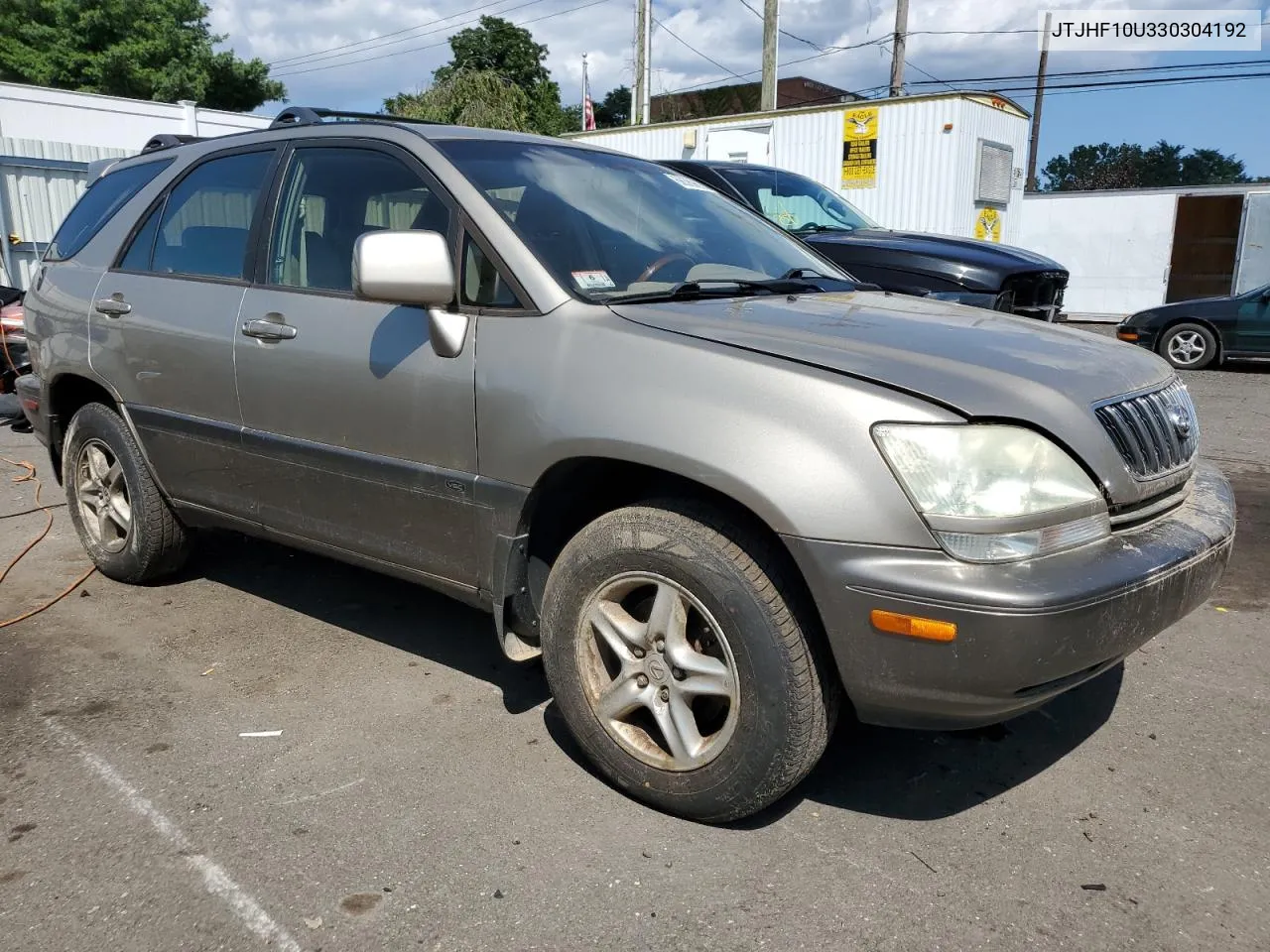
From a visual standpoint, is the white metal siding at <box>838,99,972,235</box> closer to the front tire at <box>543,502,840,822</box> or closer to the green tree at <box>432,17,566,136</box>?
the front tire at <box>543,502,840,822</box>

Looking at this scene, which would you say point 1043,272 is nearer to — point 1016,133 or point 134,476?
point 134,476

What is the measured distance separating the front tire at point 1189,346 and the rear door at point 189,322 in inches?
455

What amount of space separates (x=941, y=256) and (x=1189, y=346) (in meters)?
6.66

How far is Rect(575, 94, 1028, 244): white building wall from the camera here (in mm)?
13922

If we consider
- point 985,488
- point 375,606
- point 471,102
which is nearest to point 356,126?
point 375,606

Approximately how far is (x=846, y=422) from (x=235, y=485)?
7.97 feet

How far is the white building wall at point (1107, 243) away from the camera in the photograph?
19.1 m

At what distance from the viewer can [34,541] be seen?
17.7 ft

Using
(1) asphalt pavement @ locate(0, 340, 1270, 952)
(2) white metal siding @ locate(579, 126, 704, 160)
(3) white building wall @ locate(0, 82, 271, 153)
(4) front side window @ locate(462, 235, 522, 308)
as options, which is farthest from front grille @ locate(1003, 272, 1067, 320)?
(3) white building wall @ locate(0, 82, 271, 153)

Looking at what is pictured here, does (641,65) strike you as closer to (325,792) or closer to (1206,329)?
(1206,329)

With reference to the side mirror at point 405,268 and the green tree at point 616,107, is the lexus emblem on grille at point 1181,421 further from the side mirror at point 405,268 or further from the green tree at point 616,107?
the green tree at point 616,107

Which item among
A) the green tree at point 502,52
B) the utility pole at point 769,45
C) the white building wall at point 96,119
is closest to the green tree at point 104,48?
the green tree at point 502,52

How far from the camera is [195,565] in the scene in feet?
16.3

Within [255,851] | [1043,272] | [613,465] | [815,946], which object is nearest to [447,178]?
[613,465]
